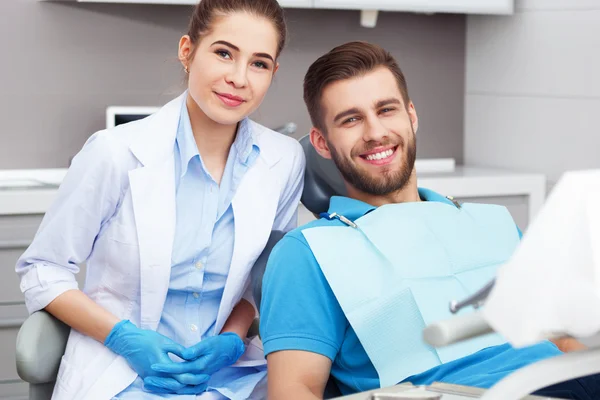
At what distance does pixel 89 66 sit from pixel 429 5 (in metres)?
1.29

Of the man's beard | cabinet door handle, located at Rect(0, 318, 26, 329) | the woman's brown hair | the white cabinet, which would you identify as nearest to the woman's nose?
the woman's brown hair

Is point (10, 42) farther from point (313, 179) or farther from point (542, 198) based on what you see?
point (542, 198)

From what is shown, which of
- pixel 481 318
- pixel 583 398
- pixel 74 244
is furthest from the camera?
pixel 74 244

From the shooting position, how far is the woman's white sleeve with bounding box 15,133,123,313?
5.30 ft

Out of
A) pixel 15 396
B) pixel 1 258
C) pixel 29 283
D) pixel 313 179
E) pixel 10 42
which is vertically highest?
pixel 10 42

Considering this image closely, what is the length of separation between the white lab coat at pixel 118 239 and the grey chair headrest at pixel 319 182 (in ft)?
0.49

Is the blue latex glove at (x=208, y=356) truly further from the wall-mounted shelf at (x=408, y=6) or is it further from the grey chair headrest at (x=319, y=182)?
the wall-mounted shelf at (x=408, y=6)

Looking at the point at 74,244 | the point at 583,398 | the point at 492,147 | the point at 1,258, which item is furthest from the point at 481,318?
the point at 492,147

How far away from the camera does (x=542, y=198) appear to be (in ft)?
10.4

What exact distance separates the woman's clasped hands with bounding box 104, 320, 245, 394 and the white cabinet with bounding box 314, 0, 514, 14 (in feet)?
5.78

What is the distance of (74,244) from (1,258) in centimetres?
107

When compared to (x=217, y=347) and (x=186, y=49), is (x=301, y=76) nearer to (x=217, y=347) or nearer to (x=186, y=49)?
(x=186, y=49)

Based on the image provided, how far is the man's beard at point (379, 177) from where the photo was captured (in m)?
1.70

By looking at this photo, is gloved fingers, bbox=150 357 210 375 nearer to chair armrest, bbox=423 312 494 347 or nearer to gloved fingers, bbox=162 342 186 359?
gloved fingers, bbox=162 342 186 359
